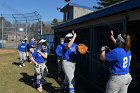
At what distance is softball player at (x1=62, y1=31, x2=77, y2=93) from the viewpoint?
28.3 ft

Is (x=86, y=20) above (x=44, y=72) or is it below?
above

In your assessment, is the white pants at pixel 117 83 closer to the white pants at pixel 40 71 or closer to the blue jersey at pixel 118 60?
the blue jersey at pixel 118 60

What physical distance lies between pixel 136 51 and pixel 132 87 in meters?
1.00

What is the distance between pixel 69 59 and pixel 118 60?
291 cm

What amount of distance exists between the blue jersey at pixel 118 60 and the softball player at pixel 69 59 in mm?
2615

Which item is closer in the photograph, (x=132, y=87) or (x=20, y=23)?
(x=132, y=87)

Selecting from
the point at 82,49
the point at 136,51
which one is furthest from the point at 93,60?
the point at 136,51

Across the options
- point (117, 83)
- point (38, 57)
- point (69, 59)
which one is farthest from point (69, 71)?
point (117, 83)

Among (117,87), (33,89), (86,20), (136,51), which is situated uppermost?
(86,20)

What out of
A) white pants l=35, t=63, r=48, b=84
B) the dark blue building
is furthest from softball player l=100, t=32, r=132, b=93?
white pants l=35, t=63, r=48, b=84

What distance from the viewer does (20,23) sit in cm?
4056

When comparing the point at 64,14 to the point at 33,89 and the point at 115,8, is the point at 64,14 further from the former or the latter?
the point at 115,8

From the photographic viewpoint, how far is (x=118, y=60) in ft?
19.7

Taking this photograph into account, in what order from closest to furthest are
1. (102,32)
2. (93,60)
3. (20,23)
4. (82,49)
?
(82,49) → (102,32) → (93,60) → (20,23)
